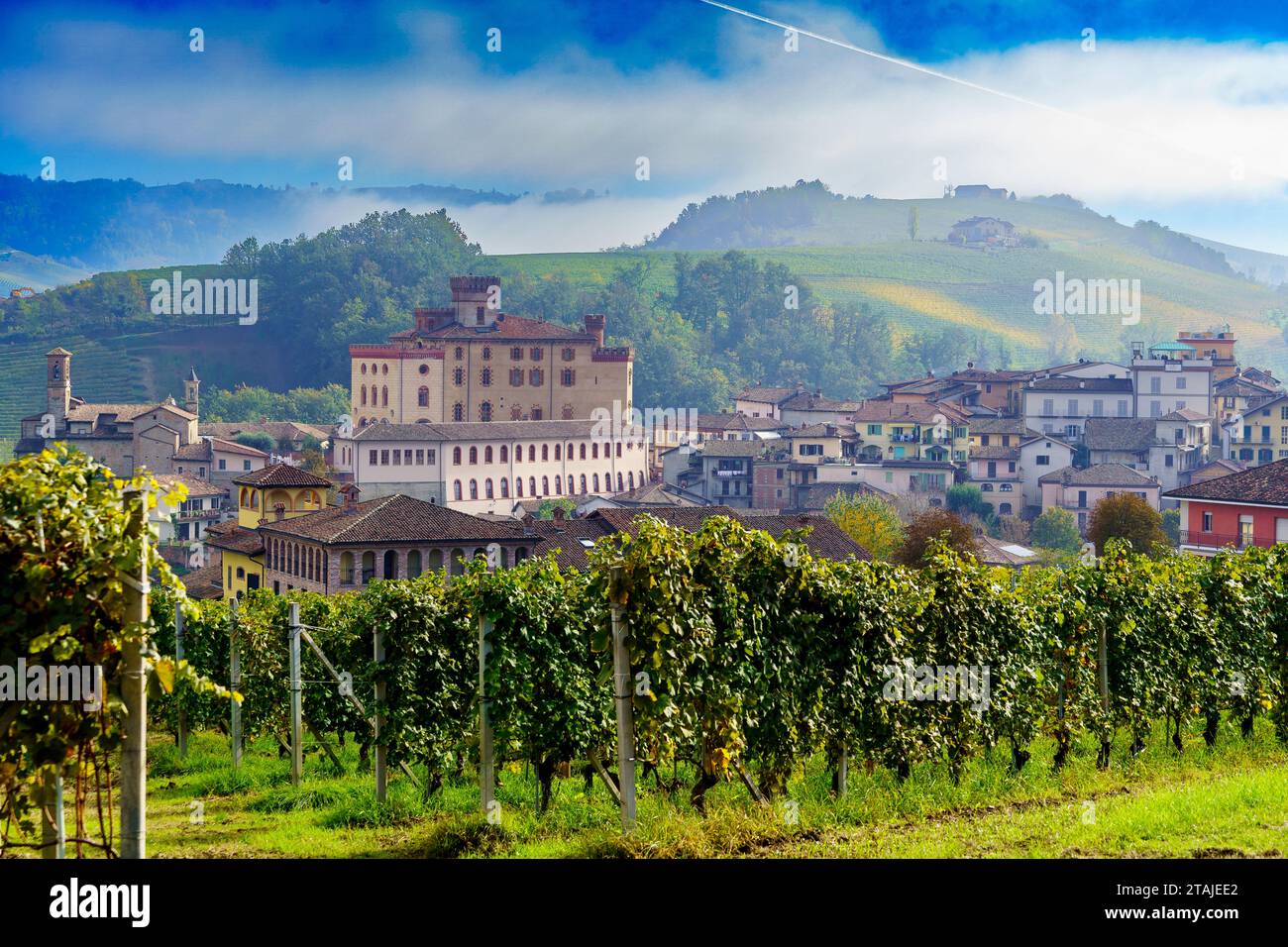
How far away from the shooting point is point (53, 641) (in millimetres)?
5238

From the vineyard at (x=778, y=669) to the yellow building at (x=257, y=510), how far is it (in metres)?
25.7

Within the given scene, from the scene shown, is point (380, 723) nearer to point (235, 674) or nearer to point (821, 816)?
point (235, 674)

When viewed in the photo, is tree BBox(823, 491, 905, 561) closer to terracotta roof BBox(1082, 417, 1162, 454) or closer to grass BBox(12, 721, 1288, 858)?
terracotta roof BBox(1082, 417, 1162, 454)

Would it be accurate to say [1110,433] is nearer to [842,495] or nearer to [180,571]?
[842,495]

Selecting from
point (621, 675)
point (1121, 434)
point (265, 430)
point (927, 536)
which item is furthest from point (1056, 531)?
point (621, 675)

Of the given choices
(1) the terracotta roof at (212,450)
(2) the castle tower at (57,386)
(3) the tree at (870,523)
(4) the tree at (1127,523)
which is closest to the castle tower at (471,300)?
(1) the terracotta roof at (212,450)

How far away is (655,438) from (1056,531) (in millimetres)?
36740

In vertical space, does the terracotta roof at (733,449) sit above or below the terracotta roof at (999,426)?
below

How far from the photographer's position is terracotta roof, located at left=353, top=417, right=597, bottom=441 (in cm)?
6925

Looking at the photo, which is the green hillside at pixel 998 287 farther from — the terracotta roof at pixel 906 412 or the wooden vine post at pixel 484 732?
the wooden vine post at pixel 484 732

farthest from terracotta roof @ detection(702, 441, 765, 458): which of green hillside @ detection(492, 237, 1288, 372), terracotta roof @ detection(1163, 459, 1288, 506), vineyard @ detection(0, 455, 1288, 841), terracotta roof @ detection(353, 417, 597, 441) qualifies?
green hillside @ detection(492, 237, 1288, 372)

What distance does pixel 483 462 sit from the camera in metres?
71.3

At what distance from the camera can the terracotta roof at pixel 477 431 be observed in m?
69.2

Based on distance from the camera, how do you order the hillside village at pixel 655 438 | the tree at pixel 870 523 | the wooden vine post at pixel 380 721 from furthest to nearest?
1. the hillside village at pixel 655 438
2. the tree at pixel 870 523
3. the wooden vine post at pixel 380 721
